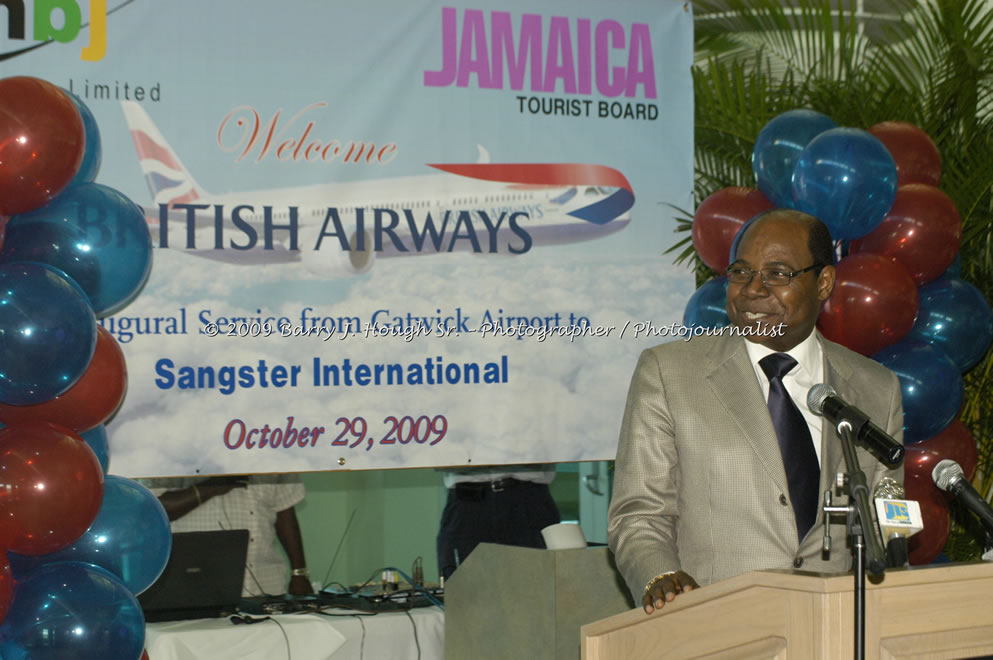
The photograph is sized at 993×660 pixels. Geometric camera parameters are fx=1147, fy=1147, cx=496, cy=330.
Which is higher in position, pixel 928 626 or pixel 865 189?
pixel 865 189

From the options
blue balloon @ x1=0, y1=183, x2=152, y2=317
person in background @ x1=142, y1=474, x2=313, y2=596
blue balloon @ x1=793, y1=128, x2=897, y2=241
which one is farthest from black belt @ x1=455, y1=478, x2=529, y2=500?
blue balloon @ x1=0, y1=183, x2=152, y2=317

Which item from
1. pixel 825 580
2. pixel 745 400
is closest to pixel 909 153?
pixel 745 400

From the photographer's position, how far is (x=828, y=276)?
9.36ft

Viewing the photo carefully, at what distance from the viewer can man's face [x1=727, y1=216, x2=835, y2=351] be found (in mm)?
2711

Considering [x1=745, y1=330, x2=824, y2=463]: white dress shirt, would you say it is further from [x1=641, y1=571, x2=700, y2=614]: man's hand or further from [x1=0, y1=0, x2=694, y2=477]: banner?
[x1=0, y1=0, x2=694, y2=477]: banner

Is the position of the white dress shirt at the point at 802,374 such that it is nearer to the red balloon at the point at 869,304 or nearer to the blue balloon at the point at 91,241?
the red balloon at the point at 869,304

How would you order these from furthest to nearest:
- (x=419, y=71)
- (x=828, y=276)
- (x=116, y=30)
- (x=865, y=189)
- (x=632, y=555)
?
(x=419, y=71) → (x=116, y=30) → (x=865, y=189) → (x=828, y=276) → (x=632, y=555)

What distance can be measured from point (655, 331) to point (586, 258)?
17.2 inches

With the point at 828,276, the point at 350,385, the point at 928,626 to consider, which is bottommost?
the point at 928,626

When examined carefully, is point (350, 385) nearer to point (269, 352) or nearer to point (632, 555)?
point (269, 352)

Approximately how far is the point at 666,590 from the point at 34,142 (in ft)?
6.91

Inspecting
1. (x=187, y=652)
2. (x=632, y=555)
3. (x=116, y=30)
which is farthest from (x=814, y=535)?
(x=116, y=30)

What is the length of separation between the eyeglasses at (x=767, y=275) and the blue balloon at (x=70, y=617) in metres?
1.96

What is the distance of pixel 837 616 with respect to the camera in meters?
1.79
